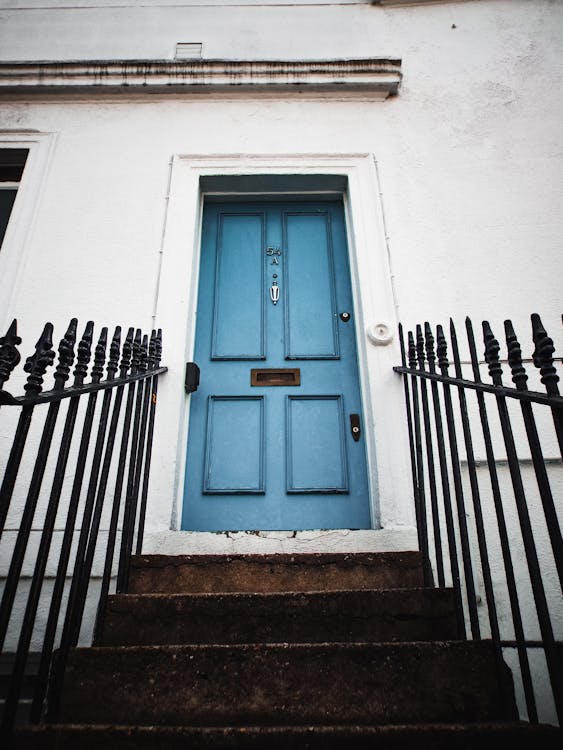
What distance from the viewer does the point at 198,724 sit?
1.41m

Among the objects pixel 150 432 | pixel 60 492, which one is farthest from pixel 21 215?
pixel 60 492

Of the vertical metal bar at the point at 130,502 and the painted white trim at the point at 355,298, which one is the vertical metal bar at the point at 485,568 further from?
the vertical metal bar at the point at 130,502

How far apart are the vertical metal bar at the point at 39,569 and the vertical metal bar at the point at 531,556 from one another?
1.37 metres

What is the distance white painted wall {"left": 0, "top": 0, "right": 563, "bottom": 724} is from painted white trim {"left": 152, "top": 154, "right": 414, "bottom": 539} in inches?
0.5

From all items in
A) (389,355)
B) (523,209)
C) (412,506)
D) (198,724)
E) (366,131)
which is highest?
(366,131)

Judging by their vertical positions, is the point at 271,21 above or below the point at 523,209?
above

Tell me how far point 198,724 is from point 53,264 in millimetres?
2932

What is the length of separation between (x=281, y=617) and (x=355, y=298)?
87.4 inches

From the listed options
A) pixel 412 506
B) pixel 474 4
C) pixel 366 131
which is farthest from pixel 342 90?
pixel 412 506

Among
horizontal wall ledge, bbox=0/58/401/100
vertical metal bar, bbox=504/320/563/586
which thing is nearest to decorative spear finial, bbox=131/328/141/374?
vertical metal bar, bbox=504/320/563/586

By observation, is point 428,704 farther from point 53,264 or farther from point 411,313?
point 53,264

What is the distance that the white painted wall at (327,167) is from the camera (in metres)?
3.05

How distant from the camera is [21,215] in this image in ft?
11.2

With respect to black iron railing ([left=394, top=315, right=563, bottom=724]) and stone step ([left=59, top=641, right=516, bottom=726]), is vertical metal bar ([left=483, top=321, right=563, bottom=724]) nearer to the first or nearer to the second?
black iron railing ([left=394, top=315, right=563, bottom=724])
